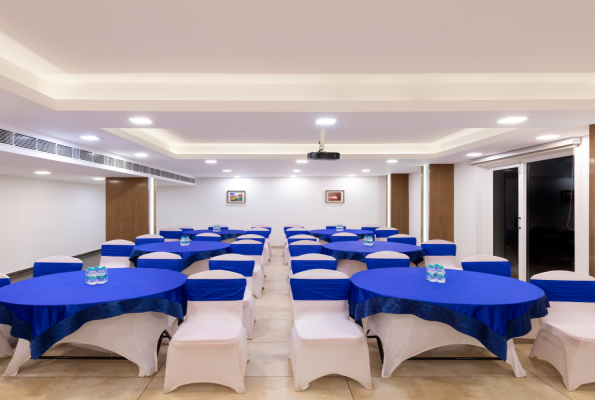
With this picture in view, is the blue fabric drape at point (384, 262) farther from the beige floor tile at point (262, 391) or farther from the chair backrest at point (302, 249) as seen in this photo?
the beige floor tile at point (262, 391)

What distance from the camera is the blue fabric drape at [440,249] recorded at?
240 inches

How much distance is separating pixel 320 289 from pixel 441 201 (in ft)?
22.0

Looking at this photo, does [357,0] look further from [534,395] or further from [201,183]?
[201,183]

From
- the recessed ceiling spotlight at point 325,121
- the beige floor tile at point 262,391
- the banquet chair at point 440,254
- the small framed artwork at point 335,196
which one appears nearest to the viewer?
the beige floor tile at point 262,391

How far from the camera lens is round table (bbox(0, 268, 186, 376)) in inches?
112

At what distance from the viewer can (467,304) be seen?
8.94 feet

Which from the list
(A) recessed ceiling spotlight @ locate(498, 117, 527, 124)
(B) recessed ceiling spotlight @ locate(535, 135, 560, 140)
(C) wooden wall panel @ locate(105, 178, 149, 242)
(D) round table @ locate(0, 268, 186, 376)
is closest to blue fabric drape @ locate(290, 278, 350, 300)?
(D) round table @ locate(0, 268, 186, 376)

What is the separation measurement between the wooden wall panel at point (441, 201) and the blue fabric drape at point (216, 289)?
6.99 meters

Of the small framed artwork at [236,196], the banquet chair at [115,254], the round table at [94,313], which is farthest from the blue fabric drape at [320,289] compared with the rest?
the small framed artwork at [236,196]

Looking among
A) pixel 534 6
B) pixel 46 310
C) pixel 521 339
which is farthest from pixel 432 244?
pixel 46 310

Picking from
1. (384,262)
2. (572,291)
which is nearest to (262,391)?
(384,262)

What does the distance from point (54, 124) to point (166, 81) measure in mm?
1708

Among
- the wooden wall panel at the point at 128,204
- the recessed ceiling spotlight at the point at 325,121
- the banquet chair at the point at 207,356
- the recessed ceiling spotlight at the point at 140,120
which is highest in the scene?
the recessed ceiling spotlight at the point at 325,121

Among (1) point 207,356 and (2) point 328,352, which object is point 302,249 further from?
(1) point 207,356
